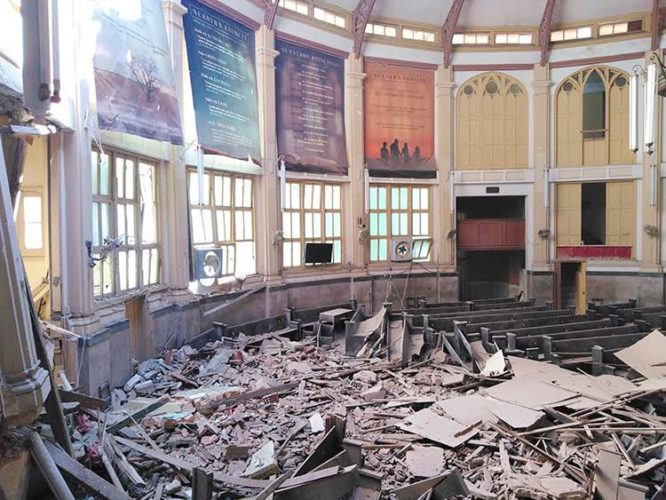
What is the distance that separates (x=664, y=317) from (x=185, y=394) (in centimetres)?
980

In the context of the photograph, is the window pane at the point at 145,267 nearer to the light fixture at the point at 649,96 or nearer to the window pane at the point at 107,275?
the window pane at the point at 107,275

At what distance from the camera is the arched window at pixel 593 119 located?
1542 cm

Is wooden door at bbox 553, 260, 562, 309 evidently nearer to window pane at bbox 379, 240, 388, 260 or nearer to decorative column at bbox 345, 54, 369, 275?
window pane at bbox 379, 240, 388, 260

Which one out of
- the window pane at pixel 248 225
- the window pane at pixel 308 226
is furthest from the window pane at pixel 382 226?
the window pane at pixel 248 225

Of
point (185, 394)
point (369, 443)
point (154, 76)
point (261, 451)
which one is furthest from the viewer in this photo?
point (154, 76)

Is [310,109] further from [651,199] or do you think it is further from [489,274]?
[651,199]

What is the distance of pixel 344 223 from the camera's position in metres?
15.0

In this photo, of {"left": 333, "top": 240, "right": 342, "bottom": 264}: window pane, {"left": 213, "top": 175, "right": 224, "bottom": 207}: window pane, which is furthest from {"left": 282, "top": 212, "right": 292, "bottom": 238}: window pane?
{"left": 213, "top": 175, "right": 224, "bottom": 207}: window pane

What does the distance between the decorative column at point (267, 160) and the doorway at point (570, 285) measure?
859 cm

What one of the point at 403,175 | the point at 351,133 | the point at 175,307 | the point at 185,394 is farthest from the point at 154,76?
the point at 403,175

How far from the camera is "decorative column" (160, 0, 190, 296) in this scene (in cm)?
969

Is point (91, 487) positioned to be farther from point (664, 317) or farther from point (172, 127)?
point (664, 317)

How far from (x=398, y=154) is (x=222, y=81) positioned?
635 centimetres

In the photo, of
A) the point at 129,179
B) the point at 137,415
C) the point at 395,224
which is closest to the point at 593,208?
the point at 395,224
